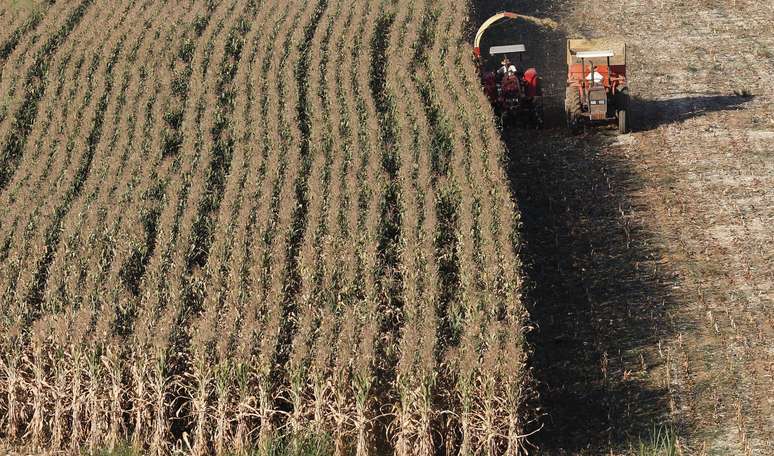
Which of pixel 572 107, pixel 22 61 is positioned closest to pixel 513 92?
pixel 572 107

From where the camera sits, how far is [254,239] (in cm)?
1775

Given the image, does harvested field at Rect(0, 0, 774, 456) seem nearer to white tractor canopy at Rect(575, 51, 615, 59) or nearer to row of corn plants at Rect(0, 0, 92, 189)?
row of corn plants at Rect(0, 0, 92, 189)

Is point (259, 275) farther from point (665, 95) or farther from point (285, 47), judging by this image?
point (665, 95)

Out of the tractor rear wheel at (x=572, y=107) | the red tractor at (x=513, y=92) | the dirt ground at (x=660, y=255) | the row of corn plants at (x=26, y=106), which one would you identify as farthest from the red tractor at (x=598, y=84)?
the row of corn plants at (x=26, y=106)

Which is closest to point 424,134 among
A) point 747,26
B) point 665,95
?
point 665,95

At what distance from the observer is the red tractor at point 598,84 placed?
77.7 feet

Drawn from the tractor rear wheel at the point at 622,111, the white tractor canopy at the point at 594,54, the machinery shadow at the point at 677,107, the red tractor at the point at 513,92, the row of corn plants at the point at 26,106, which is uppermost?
the row of corn plants at the point at 26,106

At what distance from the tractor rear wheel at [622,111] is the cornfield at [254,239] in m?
3.03

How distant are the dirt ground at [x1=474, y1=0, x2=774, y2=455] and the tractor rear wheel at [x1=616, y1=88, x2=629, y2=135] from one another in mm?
200

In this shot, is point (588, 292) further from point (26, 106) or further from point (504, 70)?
point (26, 106)

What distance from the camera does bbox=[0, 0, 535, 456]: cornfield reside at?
46.2 ft

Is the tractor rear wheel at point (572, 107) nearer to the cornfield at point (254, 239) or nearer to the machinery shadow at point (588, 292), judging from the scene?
the machinery shadow at point (588, 292)

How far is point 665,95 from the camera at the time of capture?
26.7 m

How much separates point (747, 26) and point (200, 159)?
673 inches
